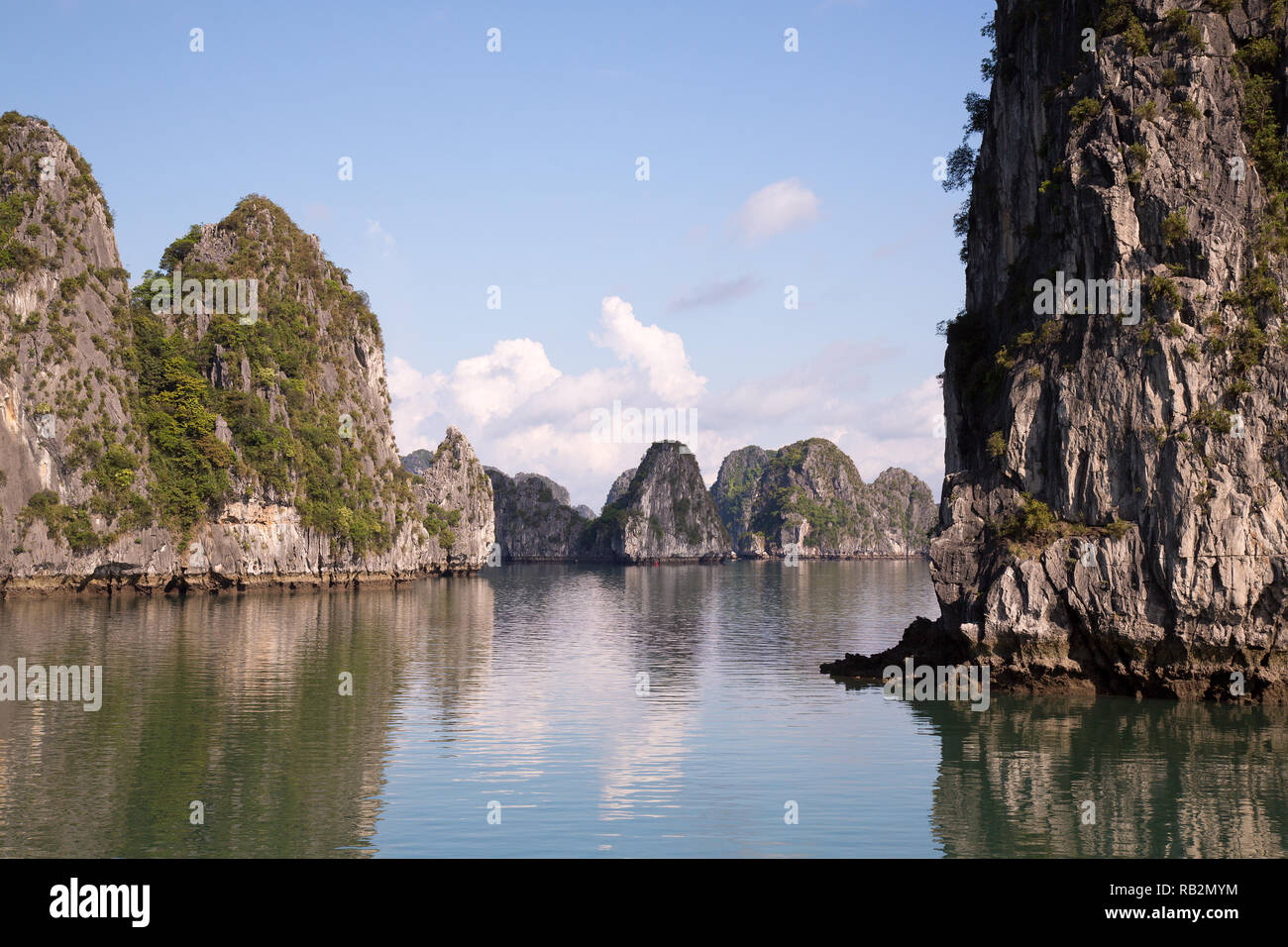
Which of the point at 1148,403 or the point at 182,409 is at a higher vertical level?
the point at 182,409

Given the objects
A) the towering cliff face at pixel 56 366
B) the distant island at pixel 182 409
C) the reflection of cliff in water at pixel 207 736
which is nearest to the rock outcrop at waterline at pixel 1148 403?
the reflection of cliff in water at pixel 207 736

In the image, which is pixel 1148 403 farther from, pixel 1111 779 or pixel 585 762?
pixel 585 762

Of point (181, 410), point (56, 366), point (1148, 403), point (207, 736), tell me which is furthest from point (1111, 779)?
point (181, 410)

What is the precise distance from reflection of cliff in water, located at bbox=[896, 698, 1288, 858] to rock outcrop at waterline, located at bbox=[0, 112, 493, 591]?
76.1 metres

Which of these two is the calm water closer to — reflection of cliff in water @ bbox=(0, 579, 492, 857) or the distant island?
reflection of cliff in water @ bbox=(0, 579, 492, 857)

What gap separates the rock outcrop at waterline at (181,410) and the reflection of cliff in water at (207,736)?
2316cm

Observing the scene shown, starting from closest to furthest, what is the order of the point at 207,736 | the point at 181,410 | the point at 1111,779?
the point at 1111,779 → the point at 207,736 → the point at 181,410

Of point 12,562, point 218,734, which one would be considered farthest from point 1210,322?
point 12,562

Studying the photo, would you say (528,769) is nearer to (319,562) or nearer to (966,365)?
(966,365)

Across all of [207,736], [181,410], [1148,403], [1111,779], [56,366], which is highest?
[56,366]

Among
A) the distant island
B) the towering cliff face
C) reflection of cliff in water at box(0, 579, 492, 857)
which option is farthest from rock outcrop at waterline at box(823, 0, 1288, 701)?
the distant island

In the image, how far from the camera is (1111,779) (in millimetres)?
29766

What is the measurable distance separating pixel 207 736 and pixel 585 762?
12.2 meters

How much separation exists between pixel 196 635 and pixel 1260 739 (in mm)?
51914
